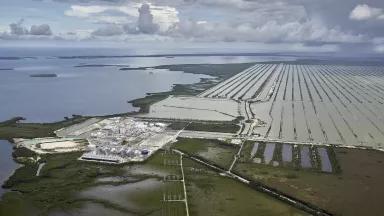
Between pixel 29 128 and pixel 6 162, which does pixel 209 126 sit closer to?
pixel 29 128

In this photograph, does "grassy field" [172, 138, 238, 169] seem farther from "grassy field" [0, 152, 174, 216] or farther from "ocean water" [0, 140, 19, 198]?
"ocean water" [0, 140, 19, 198]

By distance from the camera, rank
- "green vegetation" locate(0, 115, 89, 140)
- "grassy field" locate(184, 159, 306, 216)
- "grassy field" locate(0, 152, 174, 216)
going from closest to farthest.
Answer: "grassy field" locate(184, 159, 306, 216) < "grassy field" locate(0, 152, 174, 216) < "green vegetation" locate(0, 115, 89, 140)

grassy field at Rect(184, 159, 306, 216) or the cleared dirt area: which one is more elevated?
the cleared dirt area

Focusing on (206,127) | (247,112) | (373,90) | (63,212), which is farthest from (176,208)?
(373,90)

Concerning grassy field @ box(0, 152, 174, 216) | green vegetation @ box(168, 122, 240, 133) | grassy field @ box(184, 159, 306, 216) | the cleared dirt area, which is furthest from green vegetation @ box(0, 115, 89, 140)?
the cleared dirt area

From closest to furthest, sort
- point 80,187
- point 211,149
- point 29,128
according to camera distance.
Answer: point 80,187, point 211,149, point 29,128

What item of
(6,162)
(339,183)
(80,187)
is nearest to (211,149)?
(339,183)
